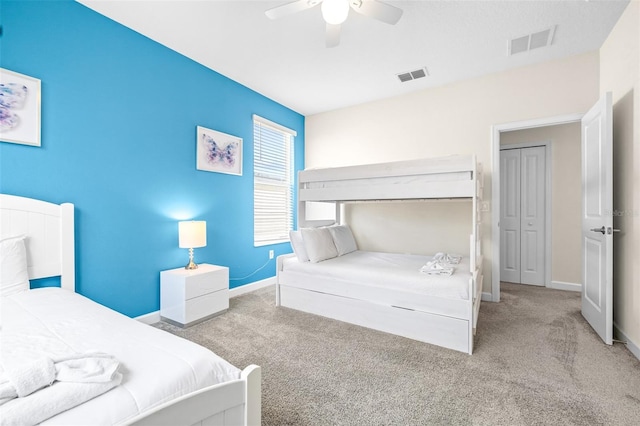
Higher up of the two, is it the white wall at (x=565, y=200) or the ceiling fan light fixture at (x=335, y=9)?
the ceiling fan light fixture at (x=335, y=9)

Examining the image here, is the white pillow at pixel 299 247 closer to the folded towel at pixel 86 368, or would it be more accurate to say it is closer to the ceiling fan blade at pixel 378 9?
the ceiling fan blade at pixel 378 9

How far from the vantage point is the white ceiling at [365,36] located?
2.22m

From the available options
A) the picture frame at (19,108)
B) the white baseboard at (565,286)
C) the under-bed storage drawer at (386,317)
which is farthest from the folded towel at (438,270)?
the picture frame at (19,108)

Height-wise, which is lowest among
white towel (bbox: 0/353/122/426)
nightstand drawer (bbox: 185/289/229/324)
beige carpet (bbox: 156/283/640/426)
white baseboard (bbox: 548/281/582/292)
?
beige carpet (bbox: 156/283/640/426)

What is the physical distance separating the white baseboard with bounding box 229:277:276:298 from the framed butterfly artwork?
141cm

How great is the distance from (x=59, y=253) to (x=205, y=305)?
1.17 metres

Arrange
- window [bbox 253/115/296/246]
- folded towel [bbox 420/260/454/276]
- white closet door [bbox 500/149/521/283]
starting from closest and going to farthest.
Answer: folded towel [bbox 420/260/454/276]
window [bbox 253/115/296/246]
white closet door [bbox 500/149/521/283]

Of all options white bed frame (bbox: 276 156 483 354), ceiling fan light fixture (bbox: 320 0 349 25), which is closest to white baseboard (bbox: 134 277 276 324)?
white bed frame (bbox: 276 156 483 354)

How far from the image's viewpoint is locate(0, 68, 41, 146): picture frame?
1872mm

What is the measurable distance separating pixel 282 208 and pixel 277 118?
4.31 ft

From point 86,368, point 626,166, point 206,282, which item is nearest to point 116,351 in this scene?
point 86,368

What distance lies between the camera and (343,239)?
3.69 meters

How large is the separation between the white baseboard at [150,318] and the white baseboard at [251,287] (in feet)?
2.74

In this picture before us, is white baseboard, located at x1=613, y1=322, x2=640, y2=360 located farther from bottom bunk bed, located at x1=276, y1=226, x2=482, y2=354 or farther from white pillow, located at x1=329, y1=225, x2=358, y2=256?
white pillow, located at x1=329, y1=225, x2=358, y2=256
